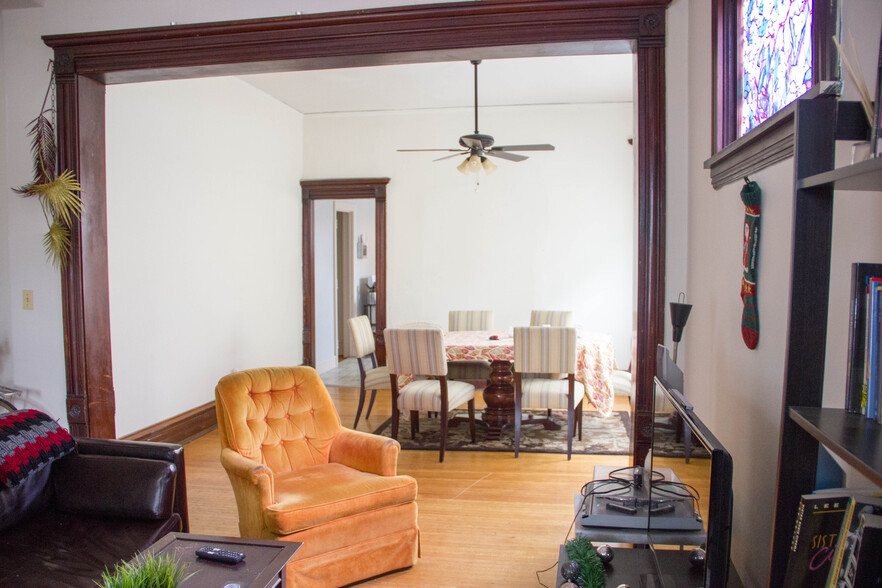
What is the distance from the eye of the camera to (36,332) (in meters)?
3.48

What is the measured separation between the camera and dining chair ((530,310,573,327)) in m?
5.83

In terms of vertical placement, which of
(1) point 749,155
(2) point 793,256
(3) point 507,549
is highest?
(1) point 749,155

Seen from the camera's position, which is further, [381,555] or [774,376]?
[381,555]

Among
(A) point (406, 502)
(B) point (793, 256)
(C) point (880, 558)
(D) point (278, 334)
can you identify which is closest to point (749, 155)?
(B) point (793, 256)

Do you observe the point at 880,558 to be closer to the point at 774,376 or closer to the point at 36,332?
the point at 774,376

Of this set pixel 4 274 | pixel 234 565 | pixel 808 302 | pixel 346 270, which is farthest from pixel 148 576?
pixel 346 270

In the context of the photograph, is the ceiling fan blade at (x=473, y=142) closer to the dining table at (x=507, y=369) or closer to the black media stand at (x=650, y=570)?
the dining table at (x=507, y=369)

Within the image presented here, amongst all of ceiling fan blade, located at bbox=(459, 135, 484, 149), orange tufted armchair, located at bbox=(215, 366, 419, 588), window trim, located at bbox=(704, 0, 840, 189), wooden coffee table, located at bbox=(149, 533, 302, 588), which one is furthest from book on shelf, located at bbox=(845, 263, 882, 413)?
ceiling fan blade, located at bbox=(459, 135, 484, 149)

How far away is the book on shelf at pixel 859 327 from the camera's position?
3.32 ft

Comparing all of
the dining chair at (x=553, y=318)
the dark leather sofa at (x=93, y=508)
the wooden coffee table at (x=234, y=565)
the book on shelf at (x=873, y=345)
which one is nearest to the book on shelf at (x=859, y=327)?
the book on shelf at (x=873, y=345)

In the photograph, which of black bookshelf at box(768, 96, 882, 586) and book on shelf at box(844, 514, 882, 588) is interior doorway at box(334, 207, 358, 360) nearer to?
black bookshelf at box(768, 96, 882, 586)

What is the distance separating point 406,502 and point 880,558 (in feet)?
6.68

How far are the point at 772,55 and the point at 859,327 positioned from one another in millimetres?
1268

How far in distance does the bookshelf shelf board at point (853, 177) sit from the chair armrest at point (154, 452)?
239 cm
